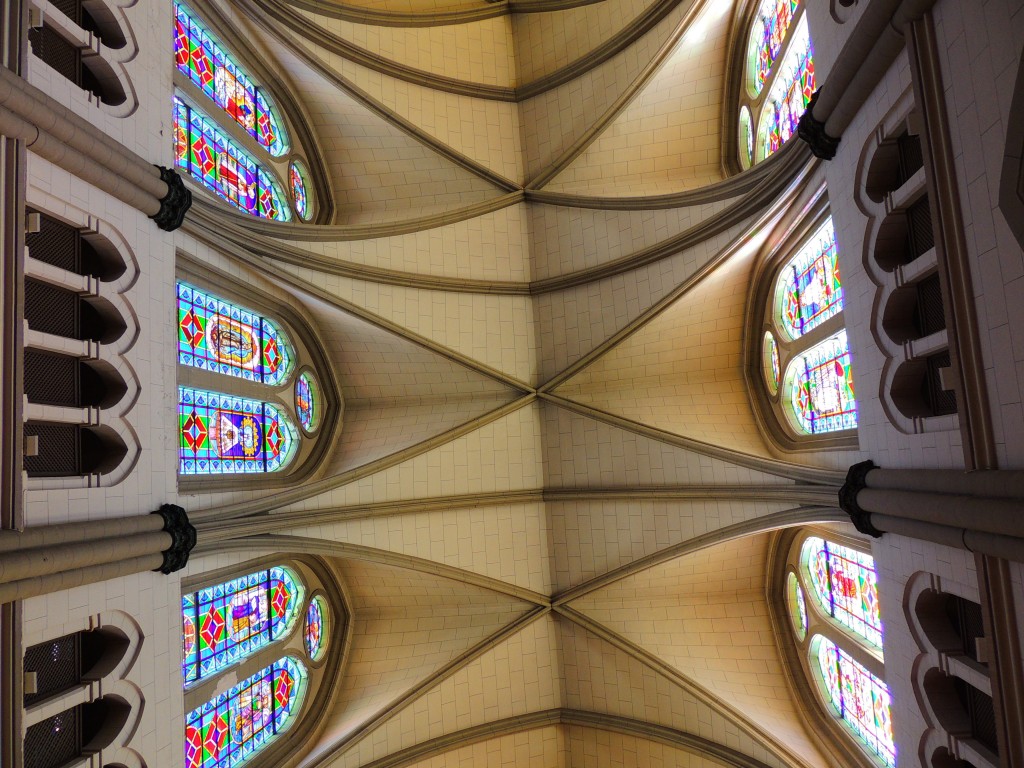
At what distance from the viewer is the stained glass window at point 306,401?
14195 mm

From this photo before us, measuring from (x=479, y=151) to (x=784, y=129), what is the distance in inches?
231

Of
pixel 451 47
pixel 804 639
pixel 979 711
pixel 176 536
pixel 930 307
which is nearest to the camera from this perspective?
pixel 979 711

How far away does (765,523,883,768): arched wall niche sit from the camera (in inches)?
457

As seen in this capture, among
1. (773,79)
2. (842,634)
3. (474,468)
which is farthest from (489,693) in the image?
(773,79)

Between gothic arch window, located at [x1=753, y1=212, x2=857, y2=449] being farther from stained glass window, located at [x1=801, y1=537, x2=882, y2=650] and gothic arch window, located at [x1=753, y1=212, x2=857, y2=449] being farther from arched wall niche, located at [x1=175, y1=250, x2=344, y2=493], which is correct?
arched wall niche, located at [x1=175, y1=250, x2=344, y2=493]

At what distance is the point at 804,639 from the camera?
13.3 m

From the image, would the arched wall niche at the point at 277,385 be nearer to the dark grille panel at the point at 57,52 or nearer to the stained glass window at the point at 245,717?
the dark grille panel at the point at 57,52

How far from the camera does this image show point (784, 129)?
1152 cm

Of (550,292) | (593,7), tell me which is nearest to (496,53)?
→ (593,7)

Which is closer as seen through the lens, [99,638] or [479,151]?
[99,638]

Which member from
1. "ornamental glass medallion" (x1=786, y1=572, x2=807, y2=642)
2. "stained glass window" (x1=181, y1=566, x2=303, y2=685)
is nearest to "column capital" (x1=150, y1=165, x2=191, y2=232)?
"stained glass window" (x1=181, y1=566, x2=303, y2=685)

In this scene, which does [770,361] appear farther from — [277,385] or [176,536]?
[176,536]

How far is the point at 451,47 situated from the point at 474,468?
8.20 meters

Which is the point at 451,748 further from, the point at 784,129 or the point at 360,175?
the point at 784,129
